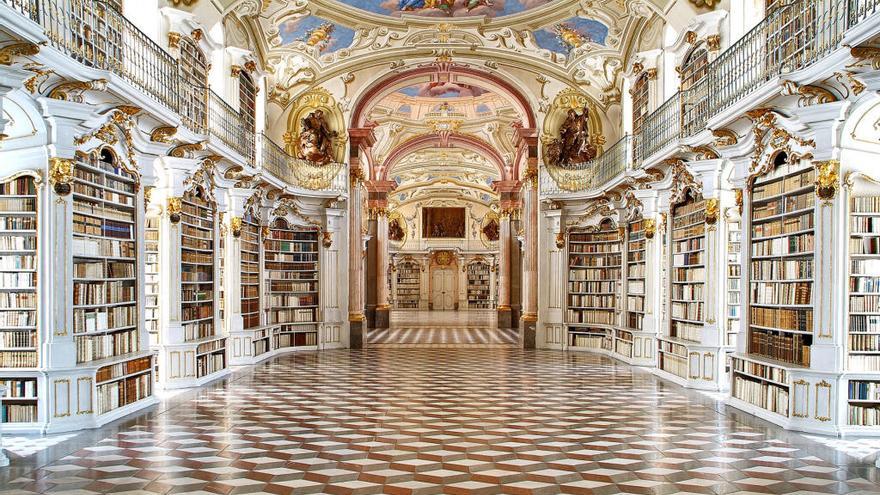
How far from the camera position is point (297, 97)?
18.4 meters

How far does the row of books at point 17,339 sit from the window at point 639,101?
1133 cm

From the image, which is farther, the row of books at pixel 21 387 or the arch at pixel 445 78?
the arch at pixel 445 78

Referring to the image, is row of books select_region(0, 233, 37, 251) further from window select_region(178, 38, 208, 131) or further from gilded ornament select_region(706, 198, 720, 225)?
gilded ornament select_region(706, 198, 720, 225)

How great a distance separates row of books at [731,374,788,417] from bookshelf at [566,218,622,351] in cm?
687

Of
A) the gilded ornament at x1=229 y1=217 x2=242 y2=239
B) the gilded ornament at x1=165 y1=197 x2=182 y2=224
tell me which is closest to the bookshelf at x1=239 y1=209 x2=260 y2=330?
the gilded ornament at x1=229 y1=217 x2=242 y2=239

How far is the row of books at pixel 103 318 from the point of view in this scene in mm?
8609

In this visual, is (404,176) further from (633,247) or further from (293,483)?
(293,483)

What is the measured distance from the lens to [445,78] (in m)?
19.1

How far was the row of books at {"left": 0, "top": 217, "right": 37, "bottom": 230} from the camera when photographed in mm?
8125

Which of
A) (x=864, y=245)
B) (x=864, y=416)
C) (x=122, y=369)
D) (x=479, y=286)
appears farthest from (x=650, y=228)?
(x=479, y=286)

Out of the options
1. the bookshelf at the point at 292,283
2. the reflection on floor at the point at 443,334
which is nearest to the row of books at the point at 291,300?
the bookshelf at the point at 292,283

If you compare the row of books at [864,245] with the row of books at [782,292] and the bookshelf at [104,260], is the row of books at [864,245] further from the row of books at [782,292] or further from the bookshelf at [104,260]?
the bookshelf at [104,260]

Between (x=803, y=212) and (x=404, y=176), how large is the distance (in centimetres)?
2646

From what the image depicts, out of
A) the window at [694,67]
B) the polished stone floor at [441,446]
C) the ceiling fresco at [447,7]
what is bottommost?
the polished stone floor at [441,446]
